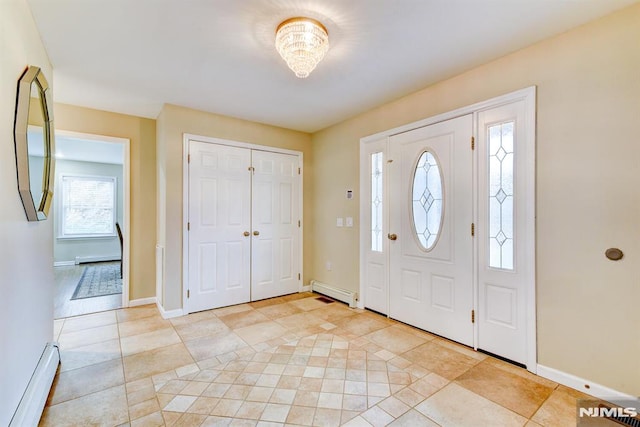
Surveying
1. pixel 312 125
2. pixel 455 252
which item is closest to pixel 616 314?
pixel 455 252

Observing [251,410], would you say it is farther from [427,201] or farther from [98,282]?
[98,282]

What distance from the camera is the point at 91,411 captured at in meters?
1.76

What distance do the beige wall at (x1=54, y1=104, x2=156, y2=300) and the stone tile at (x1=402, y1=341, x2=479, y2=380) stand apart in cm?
329

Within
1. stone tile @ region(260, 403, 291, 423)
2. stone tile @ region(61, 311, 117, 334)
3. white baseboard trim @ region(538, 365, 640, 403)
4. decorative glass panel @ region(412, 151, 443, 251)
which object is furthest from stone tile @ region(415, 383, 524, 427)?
stone tile @ region(61, 311, 117, 334)

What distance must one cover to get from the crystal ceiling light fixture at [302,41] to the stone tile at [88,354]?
272 cm

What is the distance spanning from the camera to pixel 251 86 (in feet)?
9.60

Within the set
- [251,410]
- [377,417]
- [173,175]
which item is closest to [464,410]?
[377,417]

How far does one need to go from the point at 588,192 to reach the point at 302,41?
2130 mm

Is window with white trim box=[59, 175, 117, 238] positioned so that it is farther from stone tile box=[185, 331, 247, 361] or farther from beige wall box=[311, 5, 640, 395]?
beige wall box=[311, 5, 640, 395]

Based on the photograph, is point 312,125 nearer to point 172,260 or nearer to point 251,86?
point 251,86

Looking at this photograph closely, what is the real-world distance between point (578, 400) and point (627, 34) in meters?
2.29

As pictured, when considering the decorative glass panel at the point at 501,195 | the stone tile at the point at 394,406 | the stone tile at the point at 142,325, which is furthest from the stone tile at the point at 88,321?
the decorative glass panel at the point at 501,195

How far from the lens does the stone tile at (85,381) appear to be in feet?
6.32

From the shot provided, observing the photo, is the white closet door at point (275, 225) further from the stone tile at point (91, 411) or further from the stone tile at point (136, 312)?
the stone tile at point (91, 411)
